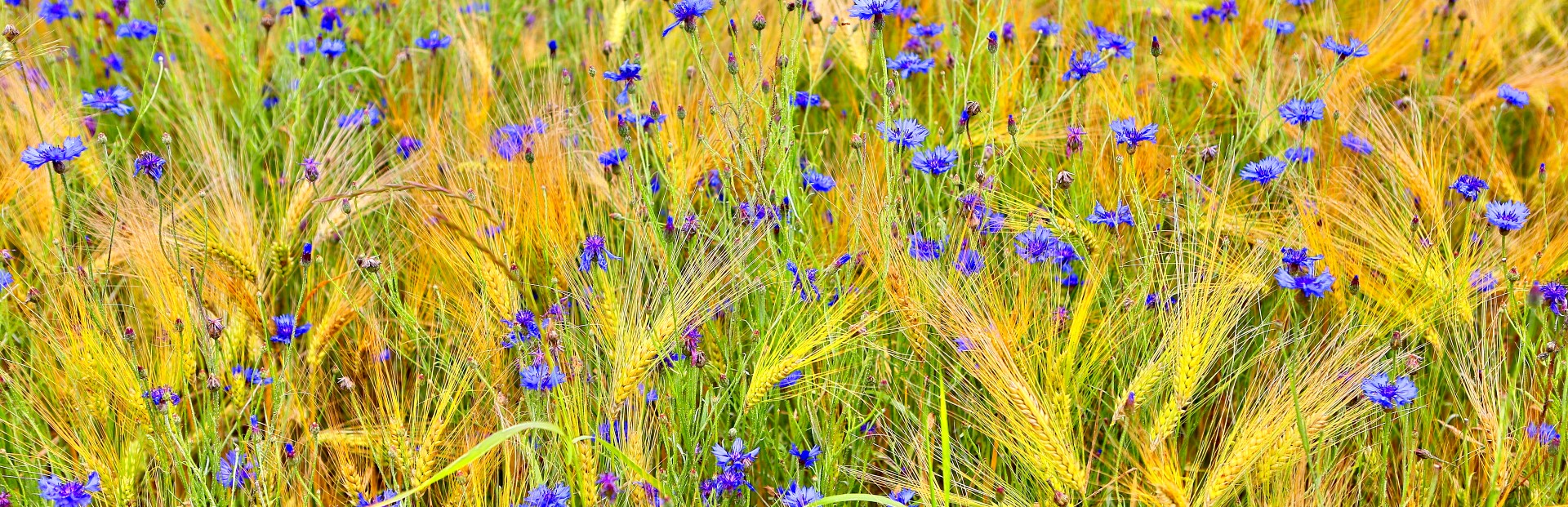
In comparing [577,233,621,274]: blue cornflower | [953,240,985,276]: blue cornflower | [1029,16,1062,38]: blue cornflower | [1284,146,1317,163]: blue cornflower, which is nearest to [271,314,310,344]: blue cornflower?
[577,233,621,274]: blue cornflower

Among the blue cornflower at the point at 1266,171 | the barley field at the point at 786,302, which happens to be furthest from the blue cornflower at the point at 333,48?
the blue cornflower at the point at 1266,171

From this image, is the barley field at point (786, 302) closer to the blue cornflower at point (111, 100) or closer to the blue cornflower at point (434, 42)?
the blue cornflower at point (111, 100)

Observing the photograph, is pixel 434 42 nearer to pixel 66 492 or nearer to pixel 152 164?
pixel 152 164

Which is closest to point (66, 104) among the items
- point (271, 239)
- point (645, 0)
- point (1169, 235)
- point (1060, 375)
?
point (271, 239)

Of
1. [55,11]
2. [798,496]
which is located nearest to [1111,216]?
[798,496]

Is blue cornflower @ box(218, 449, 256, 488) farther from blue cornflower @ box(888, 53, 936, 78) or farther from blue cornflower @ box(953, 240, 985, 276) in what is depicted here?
blue cornflower @ box(888, 53, 936, 78)

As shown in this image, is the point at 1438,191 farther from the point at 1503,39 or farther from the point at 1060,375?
the point at 1503,39

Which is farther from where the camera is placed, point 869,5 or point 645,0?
point 645,0
